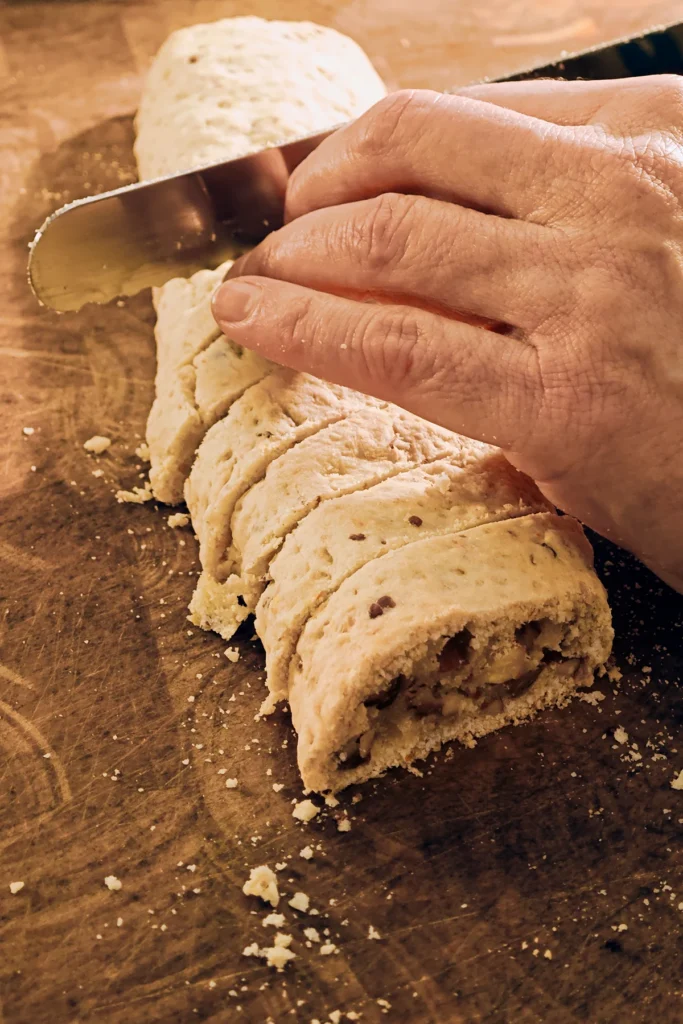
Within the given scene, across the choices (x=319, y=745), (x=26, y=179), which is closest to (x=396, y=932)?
(x=319, y=745)

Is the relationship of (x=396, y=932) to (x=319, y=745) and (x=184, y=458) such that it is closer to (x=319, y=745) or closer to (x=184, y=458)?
(x=319, y=745)

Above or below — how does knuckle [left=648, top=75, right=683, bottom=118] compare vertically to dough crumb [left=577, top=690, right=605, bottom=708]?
above

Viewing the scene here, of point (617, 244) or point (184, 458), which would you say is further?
point (184, 458)

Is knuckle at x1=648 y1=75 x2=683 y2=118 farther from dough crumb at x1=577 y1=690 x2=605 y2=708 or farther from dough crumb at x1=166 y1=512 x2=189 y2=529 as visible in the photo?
dough crumb at x1=166 y1=512 x2=189 y2=529

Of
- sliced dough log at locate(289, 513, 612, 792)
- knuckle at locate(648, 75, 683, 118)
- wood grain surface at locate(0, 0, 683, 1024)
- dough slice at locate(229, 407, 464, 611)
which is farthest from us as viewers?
dough slice at locate(229, 407, 464, 611)

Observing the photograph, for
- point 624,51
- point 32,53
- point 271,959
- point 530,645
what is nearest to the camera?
point 271,959

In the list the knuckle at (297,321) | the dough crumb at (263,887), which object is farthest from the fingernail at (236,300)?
the dough crumb at (263,887)

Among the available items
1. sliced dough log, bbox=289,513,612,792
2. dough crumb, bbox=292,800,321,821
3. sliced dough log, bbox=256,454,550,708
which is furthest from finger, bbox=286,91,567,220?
dough crumb, bbox=292,800,321,821
